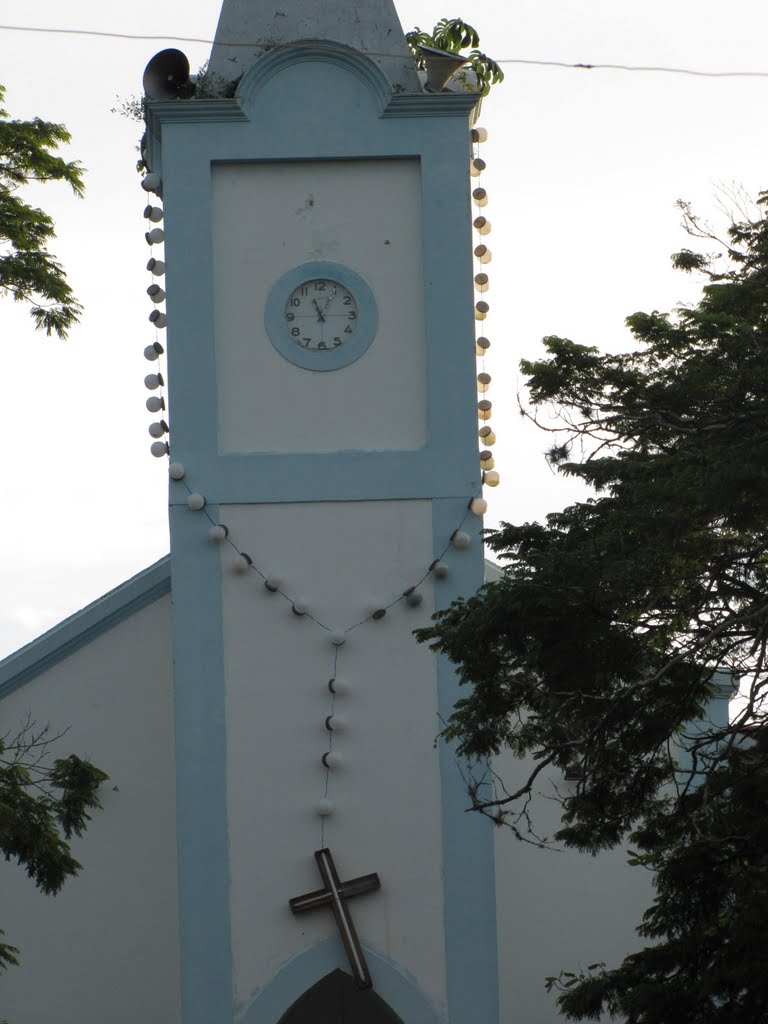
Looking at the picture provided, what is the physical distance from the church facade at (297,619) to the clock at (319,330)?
0.02 meters

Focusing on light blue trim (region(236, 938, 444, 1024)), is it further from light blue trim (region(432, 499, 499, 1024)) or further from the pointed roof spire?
the pointed roof spire

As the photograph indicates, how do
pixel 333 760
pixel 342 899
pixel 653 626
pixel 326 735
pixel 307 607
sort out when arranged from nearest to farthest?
pixel 653 626, pixel 342 899, pixel 333 760, pixel 326 735, pixel 307 607

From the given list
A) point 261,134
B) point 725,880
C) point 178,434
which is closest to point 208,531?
point 178,434

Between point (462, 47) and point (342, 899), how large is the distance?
7621 millimetres

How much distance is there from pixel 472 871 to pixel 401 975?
3.36 feet

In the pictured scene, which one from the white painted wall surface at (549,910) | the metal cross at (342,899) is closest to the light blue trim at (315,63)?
the white painted wall surface at (549,910)

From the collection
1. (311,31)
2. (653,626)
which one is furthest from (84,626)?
(653,626)

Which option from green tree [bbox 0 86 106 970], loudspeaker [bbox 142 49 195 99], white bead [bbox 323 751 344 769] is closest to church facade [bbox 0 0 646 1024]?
white bead [bbox 323 751 344 769]

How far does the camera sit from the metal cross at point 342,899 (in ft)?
49.6

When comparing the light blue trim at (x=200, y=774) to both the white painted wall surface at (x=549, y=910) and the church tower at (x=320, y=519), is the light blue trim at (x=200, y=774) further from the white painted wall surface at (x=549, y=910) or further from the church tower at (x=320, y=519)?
the white painted wall surface at (x=549, y=910)

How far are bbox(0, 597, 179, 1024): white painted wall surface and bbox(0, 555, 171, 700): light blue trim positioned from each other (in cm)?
10

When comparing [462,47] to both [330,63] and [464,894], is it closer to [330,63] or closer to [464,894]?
[330,63]

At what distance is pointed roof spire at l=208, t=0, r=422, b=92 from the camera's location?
16500mm

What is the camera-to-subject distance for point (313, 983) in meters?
15.3
